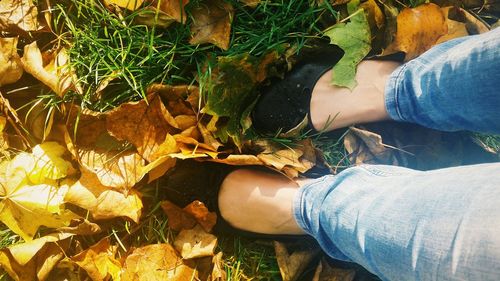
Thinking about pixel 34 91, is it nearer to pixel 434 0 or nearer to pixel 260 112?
pixel 260 112

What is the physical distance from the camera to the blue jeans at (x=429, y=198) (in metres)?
0.63

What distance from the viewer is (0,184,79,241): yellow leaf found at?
1082 mm

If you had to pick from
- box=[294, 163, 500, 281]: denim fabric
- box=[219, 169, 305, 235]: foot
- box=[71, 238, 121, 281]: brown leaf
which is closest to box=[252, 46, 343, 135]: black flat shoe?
box=[219, 169, 305, 235]: foot

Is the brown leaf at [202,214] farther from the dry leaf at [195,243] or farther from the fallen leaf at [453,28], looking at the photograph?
the fallen leaf at [453,28]

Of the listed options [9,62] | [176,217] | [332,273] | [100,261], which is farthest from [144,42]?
[332,273]

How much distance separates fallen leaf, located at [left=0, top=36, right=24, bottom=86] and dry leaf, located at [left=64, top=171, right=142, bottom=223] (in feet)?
0.94

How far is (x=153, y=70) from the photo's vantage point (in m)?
1.16

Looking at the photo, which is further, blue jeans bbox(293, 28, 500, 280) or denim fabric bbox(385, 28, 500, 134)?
denim fabric bbox(385, 28, 500, 134)

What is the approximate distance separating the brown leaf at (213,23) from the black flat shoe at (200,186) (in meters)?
0.31

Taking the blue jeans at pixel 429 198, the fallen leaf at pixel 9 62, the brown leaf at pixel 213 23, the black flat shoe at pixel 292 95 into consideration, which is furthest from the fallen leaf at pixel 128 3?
the blue jeans at pixel 429 198

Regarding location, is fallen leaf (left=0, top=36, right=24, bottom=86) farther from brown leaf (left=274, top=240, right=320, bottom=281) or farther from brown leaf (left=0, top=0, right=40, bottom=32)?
brown leaf (left=274, top=240, right=320, bottom=281)

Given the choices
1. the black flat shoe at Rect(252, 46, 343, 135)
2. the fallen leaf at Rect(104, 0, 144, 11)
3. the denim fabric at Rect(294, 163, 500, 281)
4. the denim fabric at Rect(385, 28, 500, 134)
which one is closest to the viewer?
the denim fabric at Rect(294, 163, 500, 281)

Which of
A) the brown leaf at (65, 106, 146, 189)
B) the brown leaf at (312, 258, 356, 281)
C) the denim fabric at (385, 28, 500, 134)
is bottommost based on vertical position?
the brown leaf at (312, 258, 356, 281)

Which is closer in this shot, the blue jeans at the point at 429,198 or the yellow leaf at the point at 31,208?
the blue jeans at the point at 429,198
